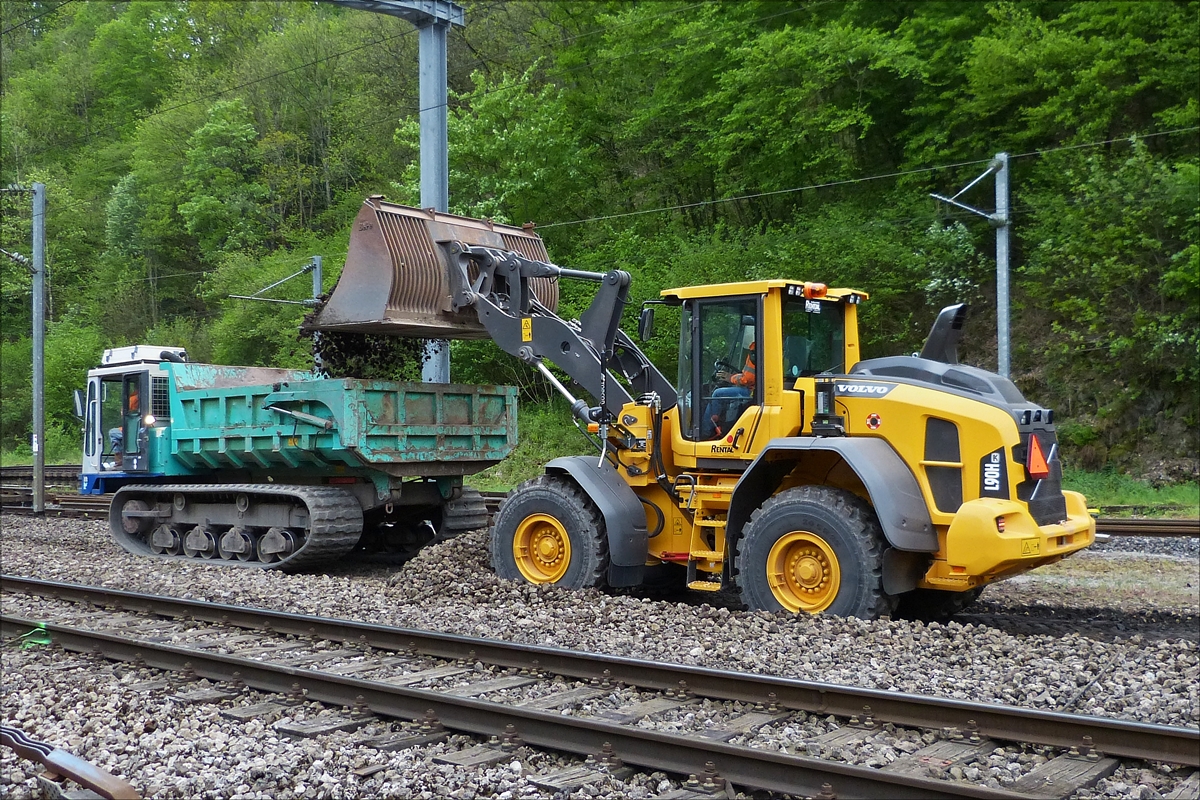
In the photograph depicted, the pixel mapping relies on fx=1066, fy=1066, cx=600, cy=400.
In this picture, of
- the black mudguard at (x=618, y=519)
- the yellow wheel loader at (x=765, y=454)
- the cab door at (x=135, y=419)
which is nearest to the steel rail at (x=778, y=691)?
the yellow wheel loader at (x=765, y=454)

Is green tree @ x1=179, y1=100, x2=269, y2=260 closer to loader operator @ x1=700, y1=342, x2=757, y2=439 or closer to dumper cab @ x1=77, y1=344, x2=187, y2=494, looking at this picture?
dumper cab @ x1=77, y1=344, x2=187, y2=494

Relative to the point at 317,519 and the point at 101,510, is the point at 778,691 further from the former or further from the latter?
the point at 101,510

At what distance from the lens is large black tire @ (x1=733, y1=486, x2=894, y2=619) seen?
7258 millimetres

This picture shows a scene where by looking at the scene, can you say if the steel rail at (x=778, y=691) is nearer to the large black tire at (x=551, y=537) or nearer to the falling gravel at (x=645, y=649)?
the falling gravel at (x=645, y=649)

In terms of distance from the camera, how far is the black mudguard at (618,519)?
8547 mm

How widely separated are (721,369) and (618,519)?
4.78 ft

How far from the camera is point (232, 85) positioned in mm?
39688

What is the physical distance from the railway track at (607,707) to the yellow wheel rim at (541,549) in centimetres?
198

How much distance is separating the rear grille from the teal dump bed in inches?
245

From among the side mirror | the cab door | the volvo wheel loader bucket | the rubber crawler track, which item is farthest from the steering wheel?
the cab door

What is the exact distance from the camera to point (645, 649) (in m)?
6.86

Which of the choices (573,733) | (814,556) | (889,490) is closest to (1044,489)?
(889,490)

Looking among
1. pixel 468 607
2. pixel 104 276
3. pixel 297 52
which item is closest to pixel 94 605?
pixel 468 607

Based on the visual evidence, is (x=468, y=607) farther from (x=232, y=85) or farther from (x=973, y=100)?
(x=232, y=85)
